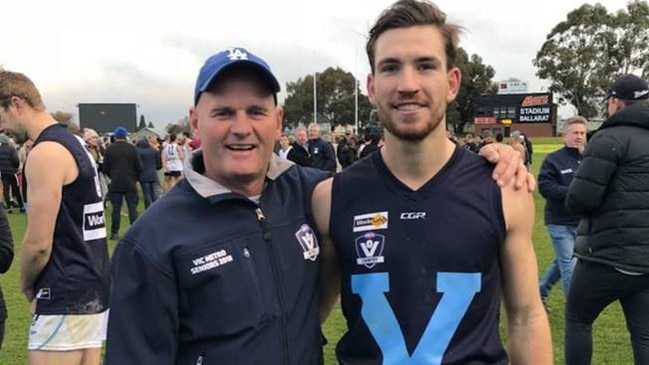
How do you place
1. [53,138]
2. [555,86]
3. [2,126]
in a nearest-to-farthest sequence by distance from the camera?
[53,138] → [2,126] → [555,86]

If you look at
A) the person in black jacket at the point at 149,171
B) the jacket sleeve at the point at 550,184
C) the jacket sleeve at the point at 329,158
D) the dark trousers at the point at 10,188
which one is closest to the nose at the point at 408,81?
the jacket sleeve at the point at 550,184

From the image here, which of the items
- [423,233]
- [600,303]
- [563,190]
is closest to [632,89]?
→ [600,303]

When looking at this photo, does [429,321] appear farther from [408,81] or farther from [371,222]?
[408,81]

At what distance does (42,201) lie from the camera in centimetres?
300

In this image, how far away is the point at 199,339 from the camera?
1724 mm

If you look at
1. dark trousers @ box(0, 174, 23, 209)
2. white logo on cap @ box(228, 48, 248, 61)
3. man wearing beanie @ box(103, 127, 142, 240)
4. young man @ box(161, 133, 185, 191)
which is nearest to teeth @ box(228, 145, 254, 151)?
white logo on cap @ box(228, 48, 248, 61)

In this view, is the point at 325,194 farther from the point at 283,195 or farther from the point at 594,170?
the point at 594,170

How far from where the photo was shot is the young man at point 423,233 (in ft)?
6.22

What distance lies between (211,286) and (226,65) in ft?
2.24

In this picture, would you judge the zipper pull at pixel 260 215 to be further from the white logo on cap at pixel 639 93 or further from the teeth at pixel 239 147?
the white logo on cap at pixel 639 93

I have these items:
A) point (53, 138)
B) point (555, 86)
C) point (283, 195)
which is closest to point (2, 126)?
point (53, 138)

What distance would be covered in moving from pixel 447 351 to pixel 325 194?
68cm

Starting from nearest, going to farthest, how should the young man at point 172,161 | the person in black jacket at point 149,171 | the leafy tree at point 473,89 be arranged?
the person in black jacket at point 149,171
the young man at point 172,161
the leafy tree at point 473,89

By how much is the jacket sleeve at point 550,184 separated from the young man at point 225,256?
396 cm
